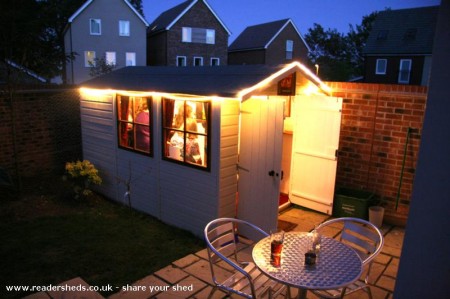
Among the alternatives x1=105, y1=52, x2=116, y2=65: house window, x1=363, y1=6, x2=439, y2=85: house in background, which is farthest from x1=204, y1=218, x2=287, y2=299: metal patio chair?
x1=363, y1=6, x2=439, y2=85: house in background

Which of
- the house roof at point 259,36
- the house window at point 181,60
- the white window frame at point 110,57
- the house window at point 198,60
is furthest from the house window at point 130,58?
the house roof at point 259,36

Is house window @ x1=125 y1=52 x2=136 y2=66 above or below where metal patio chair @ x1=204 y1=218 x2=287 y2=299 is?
above

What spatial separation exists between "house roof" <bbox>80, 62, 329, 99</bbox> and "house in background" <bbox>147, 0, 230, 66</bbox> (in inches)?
915

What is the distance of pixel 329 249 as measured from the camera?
10.9 ft

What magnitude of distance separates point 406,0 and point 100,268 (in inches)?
179

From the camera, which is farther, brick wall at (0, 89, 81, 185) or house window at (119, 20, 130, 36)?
house window at (119, 20, 130, 36)

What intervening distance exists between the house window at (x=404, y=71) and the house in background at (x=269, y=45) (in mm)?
11811

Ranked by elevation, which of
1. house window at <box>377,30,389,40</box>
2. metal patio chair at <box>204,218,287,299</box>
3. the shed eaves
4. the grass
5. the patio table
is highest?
house window at <box>377,30,389,40</box>

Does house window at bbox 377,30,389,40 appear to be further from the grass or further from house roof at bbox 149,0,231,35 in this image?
the grass

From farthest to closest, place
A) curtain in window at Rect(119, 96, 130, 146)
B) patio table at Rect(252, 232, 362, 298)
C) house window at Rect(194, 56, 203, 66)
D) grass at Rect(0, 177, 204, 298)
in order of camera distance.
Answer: house window at Rect(194, 56, 203, 66)
curtain in window at Rect(119, 96, 130, 146)
grass at Rect(0, 177, 204, 298)
patio table at Rect(252, 232, 362, 298)

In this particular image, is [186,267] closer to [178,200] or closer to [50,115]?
[178,200]

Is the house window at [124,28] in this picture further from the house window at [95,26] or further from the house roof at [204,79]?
the house roof at [204,79]

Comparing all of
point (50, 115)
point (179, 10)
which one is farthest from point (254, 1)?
point (50, 115)

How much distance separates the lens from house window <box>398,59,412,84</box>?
27391 millimetres
